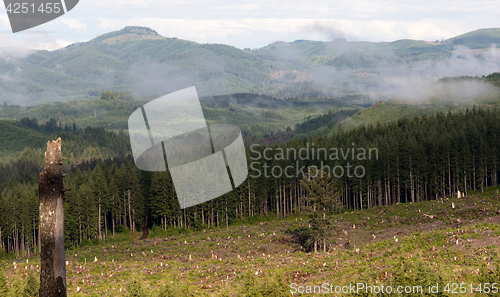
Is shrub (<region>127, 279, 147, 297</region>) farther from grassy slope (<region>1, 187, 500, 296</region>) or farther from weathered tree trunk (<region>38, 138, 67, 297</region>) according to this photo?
weathered tree trunk (<region>38, 138, 67, 297</region>)

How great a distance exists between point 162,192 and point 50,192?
9240 cm

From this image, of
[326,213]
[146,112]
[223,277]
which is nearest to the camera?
[146,112]

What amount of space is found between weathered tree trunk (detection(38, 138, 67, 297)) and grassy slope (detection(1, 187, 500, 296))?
18510mm

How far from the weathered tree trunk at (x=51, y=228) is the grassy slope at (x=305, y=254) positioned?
18.5 m

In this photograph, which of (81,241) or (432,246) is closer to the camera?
(432,246)

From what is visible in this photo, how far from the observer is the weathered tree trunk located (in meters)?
9.31

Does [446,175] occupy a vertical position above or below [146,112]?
below

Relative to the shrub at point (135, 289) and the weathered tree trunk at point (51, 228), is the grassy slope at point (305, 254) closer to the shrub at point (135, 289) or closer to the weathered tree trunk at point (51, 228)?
the shrub at point (135, 289)

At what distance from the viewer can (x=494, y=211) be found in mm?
72500

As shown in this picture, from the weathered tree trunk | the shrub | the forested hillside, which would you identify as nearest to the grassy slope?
the shrub

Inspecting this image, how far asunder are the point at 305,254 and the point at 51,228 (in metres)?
54.7

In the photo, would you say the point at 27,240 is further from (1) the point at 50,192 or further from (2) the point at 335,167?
(1) the point at 50,192

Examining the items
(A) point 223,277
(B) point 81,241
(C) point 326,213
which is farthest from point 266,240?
(B) point 81,241

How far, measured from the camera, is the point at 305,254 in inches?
2393
